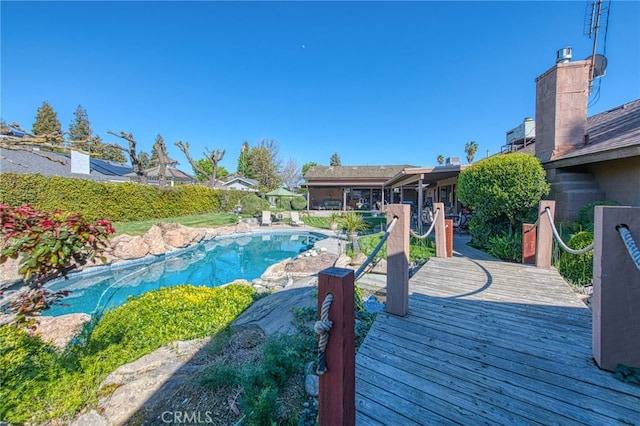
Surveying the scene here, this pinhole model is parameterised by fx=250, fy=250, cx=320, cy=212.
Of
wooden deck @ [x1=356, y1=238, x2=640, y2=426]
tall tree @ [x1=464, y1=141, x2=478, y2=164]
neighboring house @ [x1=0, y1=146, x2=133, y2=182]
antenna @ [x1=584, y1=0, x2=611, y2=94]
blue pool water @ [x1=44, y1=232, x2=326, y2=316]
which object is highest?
tall tree @ [x1=464, y1=141, x2=478, y2=164]

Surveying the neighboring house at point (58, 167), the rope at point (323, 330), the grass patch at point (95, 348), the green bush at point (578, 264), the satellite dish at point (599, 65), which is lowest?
the grass patch at point (95, 348)

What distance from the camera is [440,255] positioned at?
5.64 metres

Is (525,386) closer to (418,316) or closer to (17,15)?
(418,316)

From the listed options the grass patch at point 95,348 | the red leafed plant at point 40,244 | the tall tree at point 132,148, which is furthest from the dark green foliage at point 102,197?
the red leafed plant at point 40,244

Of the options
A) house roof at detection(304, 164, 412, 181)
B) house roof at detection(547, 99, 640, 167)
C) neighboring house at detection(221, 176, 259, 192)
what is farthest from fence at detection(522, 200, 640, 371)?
neighboring house at detection(221, 176, 259, 192)

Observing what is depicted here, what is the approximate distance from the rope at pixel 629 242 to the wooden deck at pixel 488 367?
1019mm

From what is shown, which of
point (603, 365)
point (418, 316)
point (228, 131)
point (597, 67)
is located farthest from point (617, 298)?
point (228, 131)

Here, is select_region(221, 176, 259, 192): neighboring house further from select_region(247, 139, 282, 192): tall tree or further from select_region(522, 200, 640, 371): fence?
select_region(522, 200, 640, 371): fence

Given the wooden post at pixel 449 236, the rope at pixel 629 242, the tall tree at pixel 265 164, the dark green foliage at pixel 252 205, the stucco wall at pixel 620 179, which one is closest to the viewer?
the rope at pixel 629 242

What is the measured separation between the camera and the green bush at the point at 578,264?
14.0 feet

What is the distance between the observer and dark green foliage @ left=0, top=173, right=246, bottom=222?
9.48 meters

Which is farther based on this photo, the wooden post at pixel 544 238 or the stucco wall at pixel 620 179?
the stucco wall at pixel 620 179

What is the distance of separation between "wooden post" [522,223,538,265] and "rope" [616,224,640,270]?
371 cm

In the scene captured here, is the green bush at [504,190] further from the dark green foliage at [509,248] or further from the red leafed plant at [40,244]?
the red leafed plant at [40,244]
